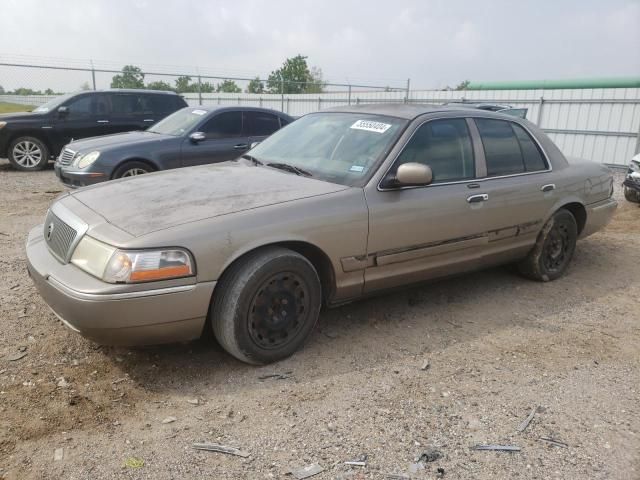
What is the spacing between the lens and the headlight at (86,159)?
708cm

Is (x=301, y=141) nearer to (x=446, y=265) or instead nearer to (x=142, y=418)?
(x=446, y=265)

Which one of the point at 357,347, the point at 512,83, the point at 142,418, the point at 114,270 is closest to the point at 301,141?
the point at 357,347

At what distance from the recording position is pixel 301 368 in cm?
332

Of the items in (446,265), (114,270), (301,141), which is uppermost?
(301,141)

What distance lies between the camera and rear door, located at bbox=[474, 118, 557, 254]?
4.29 meters

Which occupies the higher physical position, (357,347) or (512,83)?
(512,83)

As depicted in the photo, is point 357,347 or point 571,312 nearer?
point 357,347

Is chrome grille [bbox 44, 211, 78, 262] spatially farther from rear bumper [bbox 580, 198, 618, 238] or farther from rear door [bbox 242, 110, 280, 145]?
rear door [bbox 242, 110, 280, 145]

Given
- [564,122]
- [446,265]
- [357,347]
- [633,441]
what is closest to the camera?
[633,441]

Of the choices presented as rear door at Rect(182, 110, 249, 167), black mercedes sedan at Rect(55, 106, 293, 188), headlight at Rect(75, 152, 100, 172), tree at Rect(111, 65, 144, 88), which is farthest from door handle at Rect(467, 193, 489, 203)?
tree at Rect(111, 65, 144, 88)

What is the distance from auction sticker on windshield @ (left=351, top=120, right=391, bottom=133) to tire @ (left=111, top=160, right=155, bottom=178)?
13.7 ft

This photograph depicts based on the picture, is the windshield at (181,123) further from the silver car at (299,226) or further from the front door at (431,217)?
the front door at (431,217)

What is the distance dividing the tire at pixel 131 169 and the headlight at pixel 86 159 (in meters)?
0.33

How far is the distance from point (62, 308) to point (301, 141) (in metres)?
2.22
